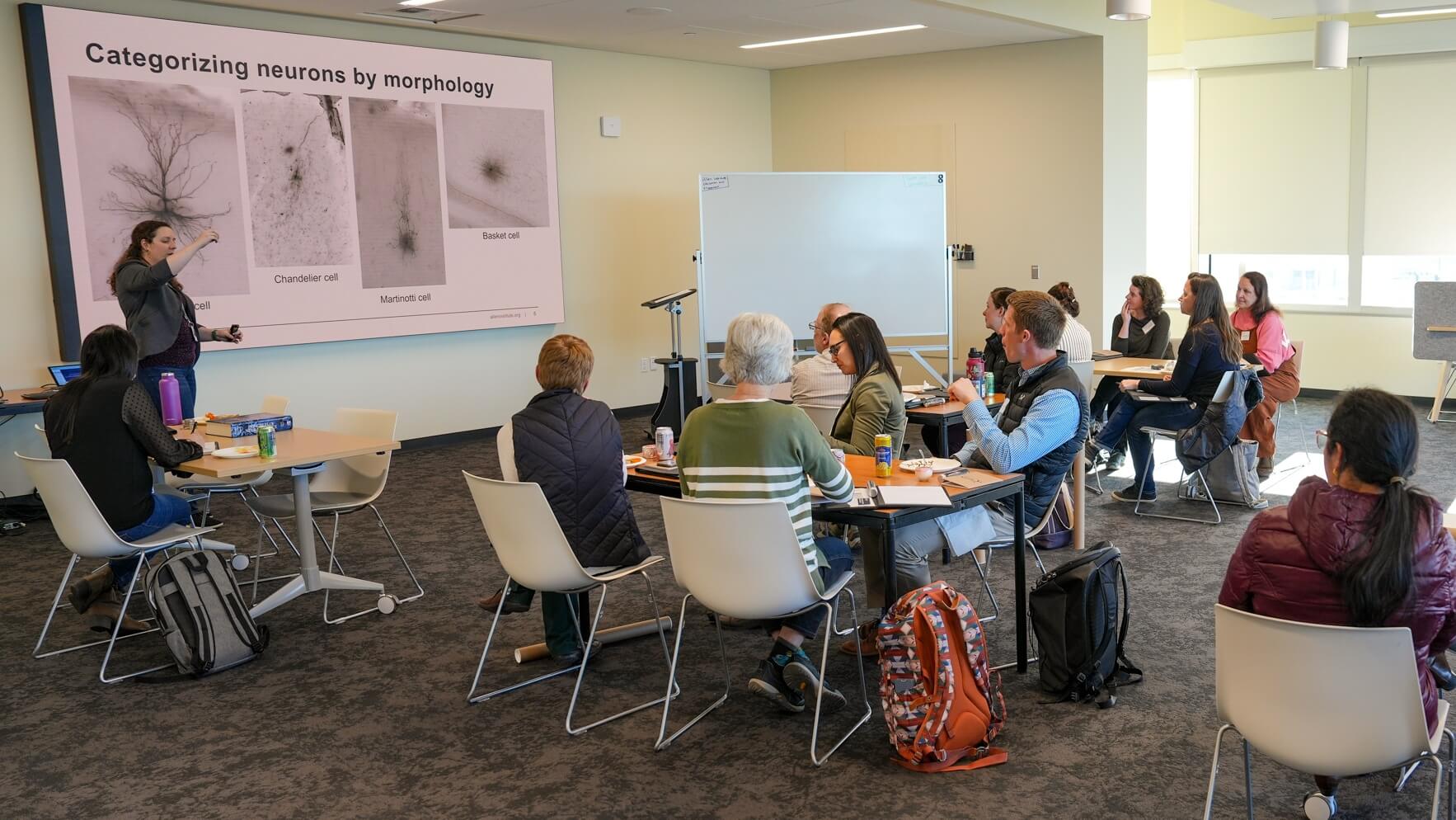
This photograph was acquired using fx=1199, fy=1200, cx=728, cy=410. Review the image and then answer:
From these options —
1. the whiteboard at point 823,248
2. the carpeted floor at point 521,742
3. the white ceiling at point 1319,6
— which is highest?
the white ceiling at point 1319,6

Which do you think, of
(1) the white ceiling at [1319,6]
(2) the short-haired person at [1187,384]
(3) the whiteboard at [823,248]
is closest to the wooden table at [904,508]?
(2) the short-haired person at [1187,384]

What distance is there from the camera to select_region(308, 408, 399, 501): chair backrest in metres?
5.19

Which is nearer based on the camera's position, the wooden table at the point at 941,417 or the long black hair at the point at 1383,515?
the long black hair at the point at 1383,515

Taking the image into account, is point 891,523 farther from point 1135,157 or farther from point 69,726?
point 1135,157

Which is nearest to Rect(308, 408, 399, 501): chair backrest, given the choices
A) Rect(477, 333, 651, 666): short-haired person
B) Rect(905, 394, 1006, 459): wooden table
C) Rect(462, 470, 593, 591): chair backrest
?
Rect(477, 333, 651, 666): short-haired person

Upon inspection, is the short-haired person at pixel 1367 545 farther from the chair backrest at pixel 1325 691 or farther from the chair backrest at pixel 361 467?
the chair backrest at pixel 361 467

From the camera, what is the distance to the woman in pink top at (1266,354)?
6996mm

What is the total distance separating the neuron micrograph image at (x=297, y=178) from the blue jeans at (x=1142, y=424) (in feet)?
16.6

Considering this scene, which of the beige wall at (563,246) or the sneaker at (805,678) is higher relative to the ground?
the beige wall at (563,246)

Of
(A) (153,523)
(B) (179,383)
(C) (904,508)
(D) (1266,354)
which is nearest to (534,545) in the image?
(C) (904,508)

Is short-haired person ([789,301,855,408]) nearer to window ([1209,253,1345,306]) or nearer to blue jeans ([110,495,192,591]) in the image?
blue jeans ([110,495,192,591])

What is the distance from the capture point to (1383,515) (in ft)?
8.41

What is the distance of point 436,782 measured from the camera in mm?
3418

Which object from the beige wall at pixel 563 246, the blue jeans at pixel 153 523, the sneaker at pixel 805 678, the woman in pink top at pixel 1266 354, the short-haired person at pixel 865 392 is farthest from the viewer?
the woman in pink top at pixel 1266 354
